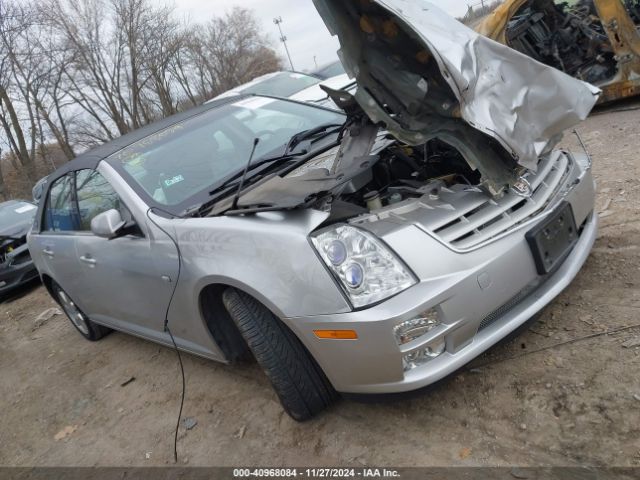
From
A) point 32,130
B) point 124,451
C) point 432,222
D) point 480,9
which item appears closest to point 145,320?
point 124,451

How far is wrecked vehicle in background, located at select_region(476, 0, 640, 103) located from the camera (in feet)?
19.4

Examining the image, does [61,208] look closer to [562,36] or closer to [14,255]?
[14,255]

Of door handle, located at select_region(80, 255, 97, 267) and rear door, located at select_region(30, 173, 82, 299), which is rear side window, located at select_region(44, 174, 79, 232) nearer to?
rear door, located at select_region(30, 173, 82, 299)

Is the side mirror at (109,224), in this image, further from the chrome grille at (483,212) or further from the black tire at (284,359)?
Answer: the chrome grille at (483,212)

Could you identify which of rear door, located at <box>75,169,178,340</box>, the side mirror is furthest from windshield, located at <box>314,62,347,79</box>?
the side mirror

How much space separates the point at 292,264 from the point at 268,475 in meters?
0.98

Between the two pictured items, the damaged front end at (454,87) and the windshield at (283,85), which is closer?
the damaged front end at (454,87)

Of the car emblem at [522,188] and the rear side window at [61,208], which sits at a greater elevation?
the rear side window at [61,208]

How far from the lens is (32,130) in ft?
86.7

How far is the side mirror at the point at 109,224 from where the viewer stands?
274 centimetres

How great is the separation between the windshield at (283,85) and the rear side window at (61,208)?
15.5ft

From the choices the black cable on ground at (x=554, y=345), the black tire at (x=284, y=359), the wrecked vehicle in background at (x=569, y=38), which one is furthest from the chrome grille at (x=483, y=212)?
the wrecked vehicle in background at (x=569, y=38)

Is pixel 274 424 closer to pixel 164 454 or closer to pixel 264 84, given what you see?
pixel 164 454

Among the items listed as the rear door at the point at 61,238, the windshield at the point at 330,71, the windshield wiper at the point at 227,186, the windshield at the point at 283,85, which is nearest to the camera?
the windshield wiper at the point at 227,186
